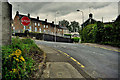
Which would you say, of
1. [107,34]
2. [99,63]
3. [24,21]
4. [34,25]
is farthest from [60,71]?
[34,25]

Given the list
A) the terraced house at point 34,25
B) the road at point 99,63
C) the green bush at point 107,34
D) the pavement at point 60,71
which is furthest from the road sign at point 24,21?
the terraced house at point 34,25

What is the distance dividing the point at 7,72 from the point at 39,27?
5151 centimetres

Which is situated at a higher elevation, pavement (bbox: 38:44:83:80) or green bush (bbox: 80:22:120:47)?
green bush (bbox: 80:22:120:47)

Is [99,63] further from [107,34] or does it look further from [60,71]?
[107,34]

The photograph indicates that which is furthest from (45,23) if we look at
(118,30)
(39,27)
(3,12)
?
(3,12)

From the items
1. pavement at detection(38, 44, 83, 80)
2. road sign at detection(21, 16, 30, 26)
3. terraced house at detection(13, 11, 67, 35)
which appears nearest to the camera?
pavement at detection(38, 44, 83, 80)

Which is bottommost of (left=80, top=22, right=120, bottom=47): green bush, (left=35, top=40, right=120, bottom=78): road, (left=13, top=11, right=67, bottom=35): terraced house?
(left=35, top=40, right=120, bottom=78): road

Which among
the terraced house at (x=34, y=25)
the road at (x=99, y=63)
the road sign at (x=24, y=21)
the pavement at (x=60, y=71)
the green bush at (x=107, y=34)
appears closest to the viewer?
the pavement at (x=60, y=71)

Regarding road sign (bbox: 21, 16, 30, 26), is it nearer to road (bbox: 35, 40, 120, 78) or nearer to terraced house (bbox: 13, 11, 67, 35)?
road (bbox: 35, 40, 120, 78)

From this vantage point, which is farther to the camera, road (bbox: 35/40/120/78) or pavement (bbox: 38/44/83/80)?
road (bbox: 35/40/120/78)

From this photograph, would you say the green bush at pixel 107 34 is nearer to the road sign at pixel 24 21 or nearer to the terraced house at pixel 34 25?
the road sign at pixel 24 21

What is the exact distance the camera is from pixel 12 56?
3.10 m

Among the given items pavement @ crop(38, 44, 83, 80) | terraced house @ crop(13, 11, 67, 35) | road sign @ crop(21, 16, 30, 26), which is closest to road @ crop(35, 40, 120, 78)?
pavement @ crop(38, 44, 83, 80)

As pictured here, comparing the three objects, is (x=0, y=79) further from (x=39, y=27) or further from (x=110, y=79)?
(x=39, y=27)
